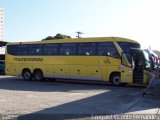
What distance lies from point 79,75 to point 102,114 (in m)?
13.3

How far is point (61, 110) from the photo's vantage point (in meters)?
12.2

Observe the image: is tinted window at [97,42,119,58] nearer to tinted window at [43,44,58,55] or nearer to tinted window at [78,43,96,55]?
tinted window at [78,43,96,55]

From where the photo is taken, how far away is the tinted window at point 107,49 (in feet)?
75.1

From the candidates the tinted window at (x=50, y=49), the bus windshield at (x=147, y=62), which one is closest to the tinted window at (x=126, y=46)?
the bus windshield at (x=147, y=62)

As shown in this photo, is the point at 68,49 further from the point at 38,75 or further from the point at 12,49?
the point at 12,49

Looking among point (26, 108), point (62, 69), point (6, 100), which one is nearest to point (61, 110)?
point (26, 108)

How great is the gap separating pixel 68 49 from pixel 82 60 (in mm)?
1528

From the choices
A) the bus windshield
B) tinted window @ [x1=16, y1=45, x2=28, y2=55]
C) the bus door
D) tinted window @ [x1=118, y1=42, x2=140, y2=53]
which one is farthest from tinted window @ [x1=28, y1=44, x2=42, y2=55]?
the bus windshield

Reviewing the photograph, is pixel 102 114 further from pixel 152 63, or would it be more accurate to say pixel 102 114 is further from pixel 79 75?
pixel 79 75

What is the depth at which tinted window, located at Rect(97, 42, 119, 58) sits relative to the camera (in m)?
22.9

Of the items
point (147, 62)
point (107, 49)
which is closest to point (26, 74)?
point (107, 49)

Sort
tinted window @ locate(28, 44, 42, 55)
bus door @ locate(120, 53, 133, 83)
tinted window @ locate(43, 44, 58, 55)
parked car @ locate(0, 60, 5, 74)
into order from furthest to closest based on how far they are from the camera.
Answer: parked car @ locate(0, 60, 5, 74) < tinted window @ locate(28, 44, 42, 55) < tinted window @ locate(43, 44, 58, 55) < bus door @ locate(120, 53, 133, 83)

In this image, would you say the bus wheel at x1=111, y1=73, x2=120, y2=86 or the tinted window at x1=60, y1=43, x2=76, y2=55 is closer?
the bus wheel at x1=111, y1=73, x2=120, y2=86

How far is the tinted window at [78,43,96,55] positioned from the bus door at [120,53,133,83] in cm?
233
